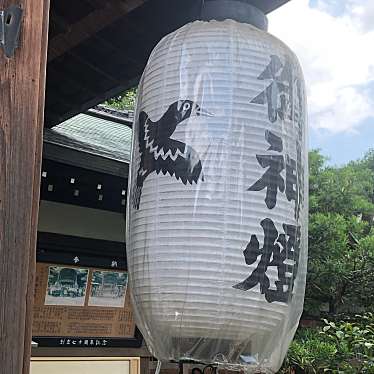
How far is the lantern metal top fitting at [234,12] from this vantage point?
191 centimetres

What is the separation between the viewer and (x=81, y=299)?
4020 millimetres

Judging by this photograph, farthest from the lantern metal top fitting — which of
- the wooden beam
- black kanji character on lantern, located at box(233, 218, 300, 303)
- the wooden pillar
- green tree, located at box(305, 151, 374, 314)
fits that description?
green tree, located at box(305, 151, 374, 314)

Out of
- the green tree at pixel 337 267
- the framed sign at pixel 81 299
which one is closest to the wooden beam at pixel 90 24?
the framed sign at pixel 81 299

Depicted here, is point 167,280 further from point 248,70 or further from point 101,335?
point 101,335

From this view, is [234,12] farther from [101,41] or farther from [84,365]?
[84,365]

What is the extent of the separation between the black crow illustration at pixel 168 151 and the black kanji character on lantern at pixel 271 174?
0.17 metres

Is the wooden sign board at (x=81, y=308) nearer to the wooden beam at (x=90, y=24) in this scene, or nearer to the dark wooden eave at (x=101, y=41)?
the dark wooden eave at (x=101, y=41)

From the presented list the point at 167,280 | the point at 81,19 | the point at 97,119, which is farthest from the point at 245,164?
the point at 97,119

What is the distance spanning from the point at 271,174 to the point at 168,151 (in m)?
0.30

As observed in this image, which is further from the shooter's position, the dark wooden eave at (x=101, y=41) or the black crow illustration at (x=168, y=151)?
the dark wooden eave at (x=101, y=41)

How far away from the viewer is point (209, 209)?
5.19 ft

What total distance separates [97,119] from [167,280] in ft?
12.6

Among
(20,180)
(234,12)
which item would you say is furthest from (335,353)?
(20,180)

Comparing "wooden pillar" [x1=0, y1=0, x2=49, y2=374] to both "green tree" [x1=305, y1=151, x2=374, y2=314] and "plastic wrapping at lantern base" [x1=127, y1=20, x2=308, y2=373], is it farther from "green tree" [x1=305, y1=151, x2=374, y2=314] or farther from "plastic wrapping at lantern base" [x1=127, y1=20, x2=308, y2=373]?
"green tree" [x1=305, y1=151, x2=374, y2=314]
